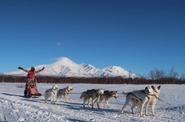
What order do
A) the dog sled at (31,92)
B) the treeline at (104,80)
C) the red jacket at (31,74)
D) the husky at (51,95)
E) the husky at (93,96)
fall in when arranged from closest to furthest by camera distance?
the husky at (93,96) < the husky at (51,95) < the dog sled at (31,92) < the red jacket at (31,74) < the treeline at (104,80)

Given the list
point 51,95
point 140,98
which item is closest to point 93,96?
→ point 51,95

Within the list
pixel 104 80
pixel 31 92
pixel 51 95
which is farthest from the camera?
pixel 104 80

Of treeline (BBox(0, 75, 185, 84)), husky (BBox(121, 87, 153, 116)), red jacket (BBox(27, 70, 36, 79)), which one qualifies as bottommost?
husky (BBox(121, 87, 153, 116))

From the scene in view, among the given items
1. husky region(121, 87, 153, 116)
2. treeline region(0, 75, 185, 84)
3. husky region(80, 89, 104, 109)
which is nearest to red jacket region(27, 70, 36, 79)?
husky region(80, 89, 104, 109)

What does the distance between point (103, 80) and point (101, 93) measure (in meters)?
27.1

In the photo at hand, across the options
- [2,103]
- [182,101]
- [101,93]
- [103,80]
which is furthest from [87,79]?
[2,103]

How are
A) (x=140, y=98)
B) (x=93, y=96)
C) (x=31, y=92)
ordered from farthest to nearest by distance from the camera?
(x=31, y=92)
(x=93, y=96)
(x=140, y=98)

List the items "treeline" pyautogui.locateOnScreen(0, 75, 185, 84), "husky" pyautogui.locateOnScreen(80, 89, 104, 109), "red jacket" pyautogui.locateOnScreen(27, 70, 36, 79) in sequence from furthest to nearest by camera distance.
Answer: "treeline" pyautogui.locateOnScreen(0, 75, 185, 84) → "red jacket" pyautogui.locateOnScreen(27, 70, 36, 79) → "husky" pyautogui.locateOnScreen(80, 89, 104, 109)

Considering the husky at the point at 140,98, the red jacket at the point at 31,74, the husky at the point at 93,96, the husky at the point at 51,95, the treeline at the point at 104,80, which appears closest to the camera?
the husky at the point at 140,98

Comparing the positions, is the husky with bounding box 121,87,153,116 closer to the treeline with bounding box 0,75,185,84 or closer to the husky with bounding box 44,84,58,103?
the husky with bounding box 44,84,58,103

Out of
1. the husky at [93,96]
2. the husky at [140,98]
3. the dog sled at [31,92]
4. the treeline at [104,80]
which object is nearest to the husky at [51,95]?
the husky at [93,96]

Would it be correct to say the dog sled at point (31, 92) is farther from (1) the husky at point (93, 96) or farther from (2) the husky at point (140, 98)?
(2) the husky at point (140, 98)

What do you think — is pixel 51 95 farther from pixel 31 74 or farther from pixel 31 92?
pixel 31 74

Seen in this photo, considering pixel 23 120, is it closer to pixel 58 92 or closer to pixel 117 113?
pixel 117 113
